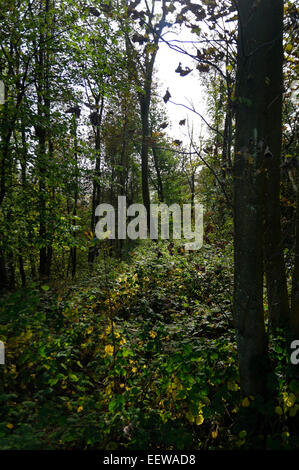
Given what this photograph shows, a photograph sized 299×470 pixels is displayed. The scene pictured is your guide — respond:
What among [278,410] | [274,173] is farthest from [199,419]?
[274,173]

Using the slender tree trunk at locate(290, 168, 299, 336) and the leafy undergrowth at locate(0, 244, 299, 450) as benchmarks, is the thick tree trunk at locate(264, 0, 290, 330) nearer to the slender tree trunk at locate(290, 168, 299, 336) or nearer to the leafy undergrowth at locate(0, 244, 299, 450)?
the slender tree trunk at locate(290, 168, 299, 336)

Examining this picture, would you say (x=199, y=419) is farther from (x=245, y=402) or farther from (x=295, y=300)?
(x=295, y=300)

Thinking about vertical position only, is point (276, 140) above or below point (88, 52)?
below

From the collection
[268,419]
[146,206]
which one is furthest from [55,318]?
[146,206]

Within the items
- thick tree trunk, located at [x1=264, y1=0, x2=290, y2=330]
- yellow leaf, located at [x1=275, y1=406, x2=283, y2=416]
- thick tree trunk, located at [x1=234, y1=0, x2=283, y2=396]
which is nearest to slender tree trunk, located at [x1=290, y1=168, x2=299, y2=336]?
thick tree trunk, located at [x1=264, y1=0, x2=290, y2=330]

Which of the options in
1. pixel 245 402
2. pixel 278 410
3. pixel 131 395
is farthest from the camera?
pixel 131 395

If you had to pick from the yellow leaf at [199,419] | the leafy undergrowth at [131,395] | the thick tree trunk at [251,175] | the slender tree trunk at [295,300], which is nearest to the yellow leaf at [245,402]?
the leafy undergrowth at [131,395]

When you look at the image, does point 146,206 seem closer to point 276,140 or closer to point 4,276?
point 4,276

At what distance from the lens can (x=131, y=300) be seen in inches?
246

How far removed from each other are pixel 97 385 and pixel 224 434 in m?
1.65

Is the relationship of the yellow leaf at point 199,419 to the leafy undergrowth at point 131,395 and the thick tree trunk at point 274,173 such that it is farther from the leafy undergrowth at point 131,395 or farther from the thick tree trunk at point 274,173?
the thick tree trunk at point 274,173

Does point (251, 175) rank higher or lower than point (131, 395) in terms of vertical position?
higher

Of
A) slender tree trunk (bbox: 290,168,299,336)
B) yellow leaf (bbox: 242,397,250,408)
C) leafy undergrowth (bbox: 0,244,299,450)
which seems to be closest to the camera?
leafy undergrowth (bbox: 0,244,299,450)

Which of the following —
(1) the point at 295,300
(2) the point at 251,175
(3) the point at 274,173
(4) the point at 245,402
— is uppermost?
(3) the point at 274,173
